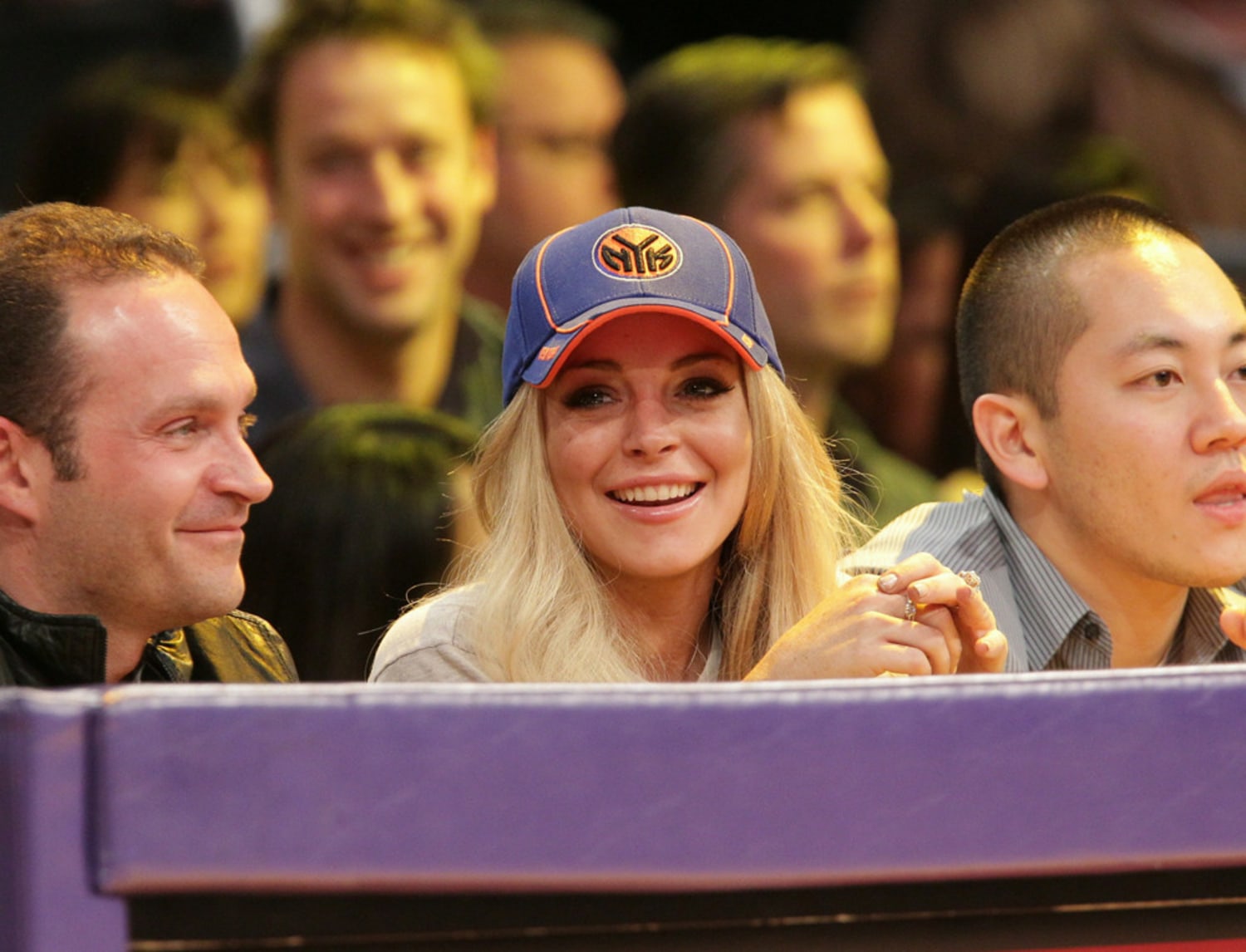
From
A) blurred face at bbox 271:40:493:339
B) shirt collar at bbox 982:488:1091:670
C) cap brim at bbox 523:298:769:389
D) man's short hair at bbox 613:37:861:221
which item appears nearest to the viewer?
cap brim at bbox 523:298:769:389

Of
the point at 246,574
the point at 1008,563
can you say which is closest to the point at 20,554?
the point at 246,574

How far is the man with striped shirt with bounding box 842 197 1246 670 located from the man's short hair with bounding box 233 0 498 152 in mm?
2086

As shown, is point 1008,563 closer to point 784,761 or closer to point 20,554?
point 784,761

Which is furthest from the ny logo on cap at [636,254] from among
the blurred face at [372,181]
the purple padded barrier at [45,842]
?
the blurred face at [372,181]

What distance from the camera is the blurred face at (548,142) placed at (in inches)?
158

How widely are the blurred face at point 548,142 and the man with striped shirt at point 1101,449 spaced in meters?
2.12

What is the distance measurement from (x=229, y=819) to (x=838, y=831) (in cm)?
37

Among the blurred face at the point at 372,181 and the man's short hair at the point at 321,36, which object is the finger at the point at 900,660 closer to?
the blurred face at the point at 372,181

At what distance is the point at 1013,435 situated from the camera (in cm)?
192

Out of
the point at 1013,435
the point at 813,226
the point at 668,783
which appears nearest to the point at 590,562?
the point at 1013,435

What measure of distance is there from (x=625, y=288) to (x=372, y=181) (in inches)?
83.2

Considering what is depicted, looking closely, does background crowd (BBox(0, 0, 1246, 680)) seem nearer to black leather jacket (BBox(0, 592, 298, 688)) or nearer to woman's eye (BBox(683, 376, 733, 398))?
black leather jacket (BBox(0, 592, 298, 688))

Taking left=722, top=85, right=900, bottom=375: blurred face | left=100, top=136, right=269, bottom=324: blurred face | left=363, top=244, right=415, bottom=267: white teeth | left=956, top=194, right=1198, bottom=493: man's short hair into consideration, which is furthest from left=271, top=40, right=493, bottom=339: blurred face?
left=956, top=194, right=1198, bottom=493: man's short hair

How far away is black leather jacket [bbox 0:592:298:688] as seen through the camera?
1.43 m
